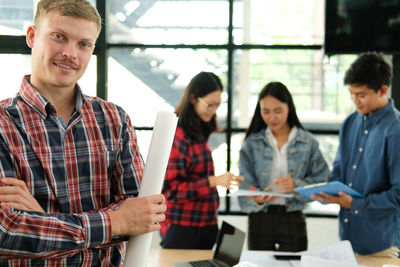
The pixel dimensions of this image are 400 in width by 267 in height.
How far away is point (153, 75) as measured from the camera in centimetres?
363

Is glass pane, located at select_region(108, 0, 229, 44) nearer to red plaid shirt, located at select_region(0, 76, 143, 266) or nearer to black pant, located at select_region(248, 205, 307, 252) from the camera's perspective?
black pant, located at select_region(248, 205, 307, 252)

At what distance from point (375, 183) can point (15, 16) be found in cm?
295

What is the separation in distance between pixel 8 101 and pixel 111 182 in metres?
0.37

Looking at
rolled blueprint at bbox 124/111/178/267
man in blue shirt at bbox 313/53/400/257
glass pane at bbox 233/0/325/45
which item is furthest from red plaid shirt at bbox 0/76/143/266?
glass pane at bbox 233/0/325/45

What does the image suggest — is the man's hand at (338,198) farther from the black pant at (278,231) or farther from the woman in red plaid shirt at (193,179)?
the woman in red plaid shirt at (193,179)

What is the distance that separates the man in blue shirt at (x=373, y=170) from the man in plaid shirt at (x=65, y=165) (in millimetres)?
1373

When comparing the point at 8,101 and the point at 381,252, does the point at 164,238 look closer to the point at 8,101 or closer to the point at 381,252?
the point at 381,252

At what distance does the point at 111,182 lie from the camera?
130 centimetres

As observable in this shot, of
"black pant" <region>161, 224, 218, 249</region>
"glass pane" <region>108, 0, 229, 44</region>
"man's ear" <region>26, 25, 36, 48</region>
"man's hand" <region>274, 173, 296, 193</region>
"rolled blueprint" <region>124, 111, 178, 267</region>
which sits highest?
"glass pane" <region>108, 0, 229, 44</region>

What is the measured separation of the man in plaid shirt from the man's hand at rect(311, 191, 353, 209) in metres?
1.25

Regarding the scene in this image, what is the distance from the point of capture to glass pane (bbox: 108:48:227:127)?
141 inches

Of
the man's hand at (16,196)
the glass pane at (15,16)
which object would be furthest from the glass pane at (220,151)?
the man's hand at (16,196)

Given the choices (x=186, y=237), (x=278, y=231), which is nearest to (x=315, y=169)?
(x=278, y=231)

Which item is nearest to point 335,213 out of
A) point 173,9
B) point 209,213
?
point 209,213
